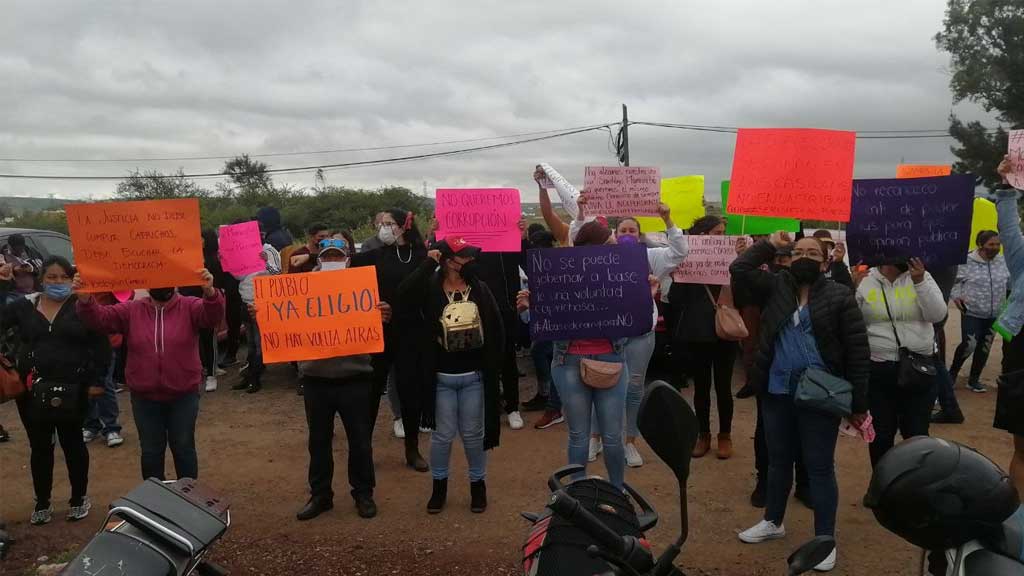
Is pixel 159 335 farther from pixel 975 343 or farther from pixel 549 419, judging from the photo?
pixel 975 343

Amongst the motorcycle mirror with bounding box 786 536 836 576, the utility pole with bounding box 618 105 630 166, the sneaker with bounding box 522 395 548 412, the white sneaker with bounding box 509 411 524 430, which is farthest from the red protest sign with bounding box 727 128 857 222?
the utility pole with bounding box 618 105 630 166

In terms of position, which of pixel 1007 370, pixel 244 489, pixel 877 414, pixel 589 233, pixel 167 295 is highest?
pixel 589 233

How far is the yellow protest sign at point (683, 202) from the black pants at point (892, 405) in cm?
439

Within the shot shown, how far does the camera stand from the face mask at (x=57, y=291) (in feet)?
15.5

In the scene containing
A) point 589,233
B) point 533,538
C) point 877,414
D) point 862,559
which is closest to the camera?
point 533,538

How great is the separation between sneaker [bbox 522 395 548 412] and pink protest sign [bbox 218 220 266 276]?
3.72 m

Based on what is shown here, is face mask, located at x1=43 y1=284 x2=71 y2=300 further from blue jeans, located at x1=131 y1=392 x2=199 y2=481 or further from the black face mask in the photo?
blue jeans, located at x1=131 y1=392 x2=199 y2=481

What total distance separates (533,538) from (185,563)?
1170 millimetres

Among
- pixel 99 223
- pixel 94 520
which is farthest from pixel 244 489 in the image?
pixel 99 223

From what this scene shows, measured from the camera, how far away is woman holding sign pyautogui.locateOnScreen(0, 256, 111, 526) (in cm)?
465

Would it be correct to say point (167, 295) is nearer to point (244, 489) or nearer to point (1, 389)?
point (1, 389)

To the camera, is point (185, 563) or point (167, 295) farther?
point (167, 295)

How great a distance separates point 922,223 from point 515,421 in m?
4.16

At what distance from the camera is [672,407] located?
1.80 meters
